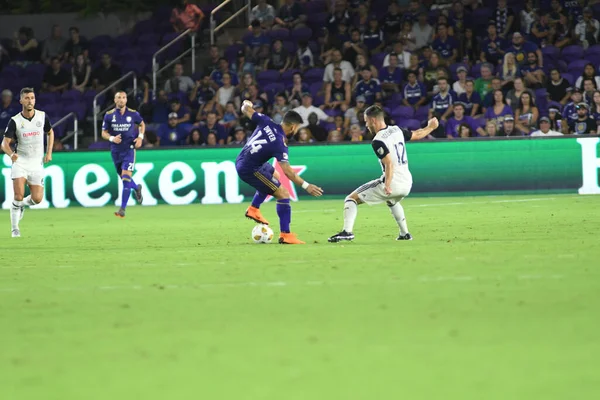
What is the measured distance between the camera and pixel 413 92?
2594 centimetres

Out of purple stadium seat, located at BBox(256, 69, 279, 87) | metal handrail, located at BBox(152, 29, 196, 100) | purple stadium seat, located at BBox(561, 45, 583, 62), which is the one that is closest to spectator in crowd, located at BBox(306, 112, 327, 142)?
purple stadium seat, located at BBox(256, 69, 279, 87)

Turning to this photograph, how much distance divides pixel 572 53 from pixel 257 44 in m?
7.96

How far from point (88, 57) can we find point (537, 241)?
20330 millimetres

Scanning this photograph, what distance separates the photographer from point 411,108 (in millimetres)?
25531

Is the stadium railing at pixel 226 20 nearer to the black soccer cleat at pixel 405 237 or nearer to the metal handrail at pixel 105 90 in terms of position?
the metal handrail at pixel 105 90

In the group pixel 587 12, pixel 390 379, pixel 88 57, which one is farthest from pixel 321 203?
pixel 390 379

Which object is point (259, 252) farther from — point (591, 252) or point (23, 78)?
point (23, 78)

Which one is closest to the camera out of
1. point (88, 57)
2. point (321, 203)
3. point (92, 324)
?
point (92, 324)

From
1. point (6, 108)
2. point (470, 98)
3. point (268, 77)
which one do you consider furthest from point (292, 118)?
point (6, 108)

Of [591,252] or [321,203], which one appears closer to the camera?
[591,252]

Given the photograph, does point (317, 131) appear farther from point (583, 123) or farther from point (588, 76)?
point (588, 76)

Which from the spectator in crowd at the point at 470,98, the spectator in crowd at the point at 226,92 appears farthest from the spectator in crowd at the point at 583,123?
the spectator in crowd at the point at 226,92

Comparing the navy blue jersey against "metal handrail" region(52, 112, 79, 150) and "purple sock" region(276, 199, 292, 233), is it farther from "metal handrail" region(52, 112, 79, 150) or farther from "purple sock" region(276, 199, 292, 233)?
"metal handrail" region(52, 112, 79, 150)

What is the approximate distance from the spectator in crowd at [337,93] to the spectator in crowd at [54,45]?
28.5 ft
